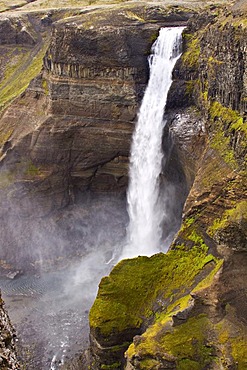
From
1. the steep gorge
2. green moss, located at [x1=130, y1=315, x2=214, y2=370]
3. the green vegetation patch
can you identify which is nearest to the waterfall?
the steep gorge

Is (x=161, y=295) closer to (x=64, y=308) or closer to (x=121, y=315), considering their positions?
(x=121, y=315)

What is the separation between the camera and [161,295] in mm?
25219

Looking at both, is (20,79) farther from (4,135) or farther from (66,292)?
(66,292)

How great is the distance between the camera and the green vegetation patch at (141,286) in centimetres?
2470

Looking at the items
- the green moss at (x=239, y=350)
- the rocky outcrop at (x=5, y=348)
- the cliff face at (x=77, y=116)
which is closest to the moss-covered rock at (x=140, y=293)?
the green moss at (x=239, y=350)

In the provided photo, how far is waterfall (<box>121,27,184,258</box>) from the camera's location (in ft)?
129

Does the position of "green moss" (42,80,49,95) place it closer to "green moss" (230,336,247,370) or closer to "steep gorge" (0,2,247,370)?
"steep gorge" (0,2,247,370)

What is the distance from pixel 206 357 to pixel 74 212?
2811 cm

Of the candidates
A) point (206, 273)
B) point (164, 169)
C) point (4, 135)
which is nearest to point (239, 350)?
point (206, 273)

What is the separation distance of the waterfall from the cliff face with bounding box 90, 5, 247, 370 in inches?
163

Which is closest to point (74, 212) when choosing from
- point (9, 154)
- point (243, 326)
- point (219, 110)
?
point (9, 154)

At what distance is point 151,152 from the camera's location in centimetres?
4084

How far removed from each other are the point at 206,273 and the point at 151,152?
18.3 meters

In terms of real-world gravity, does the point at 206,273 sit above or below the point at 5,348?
below
